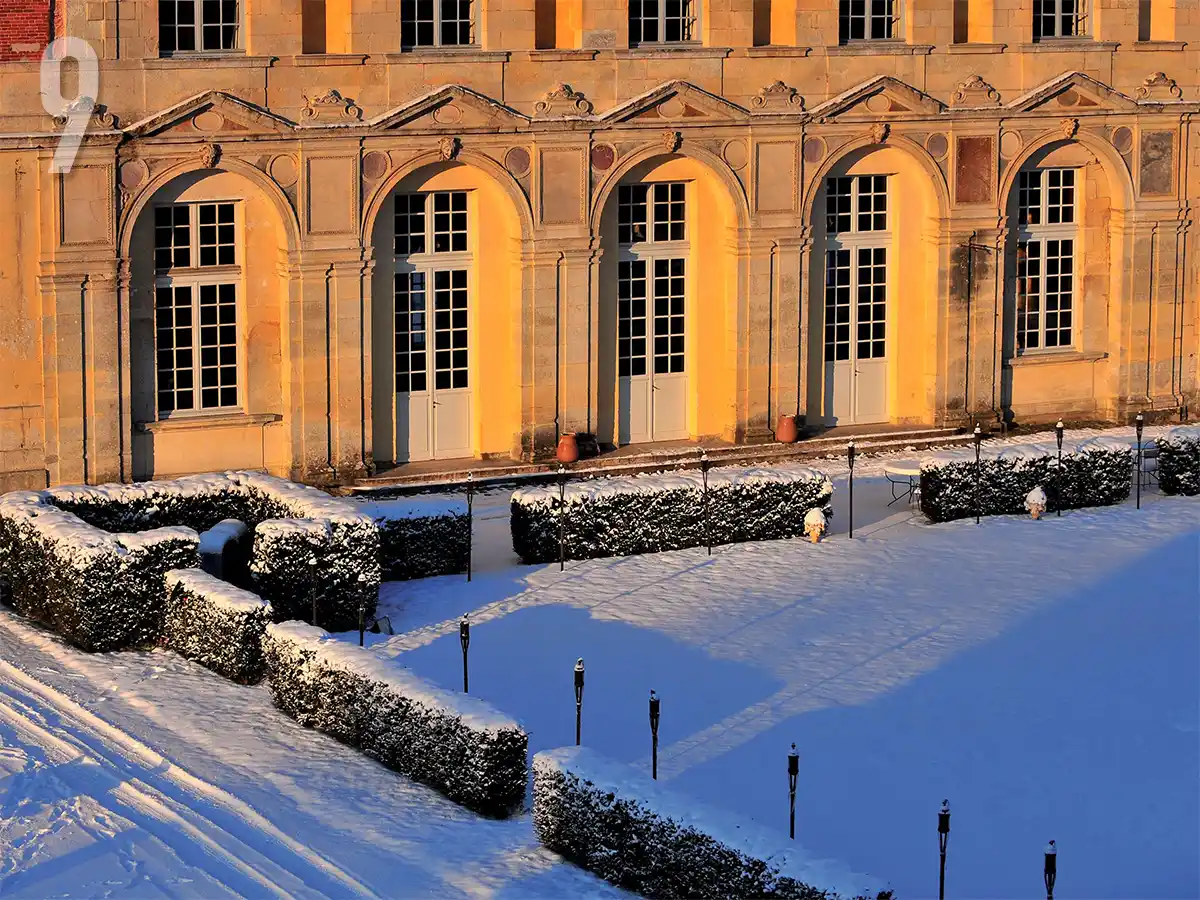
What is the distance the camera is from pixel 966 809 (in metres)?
19.9

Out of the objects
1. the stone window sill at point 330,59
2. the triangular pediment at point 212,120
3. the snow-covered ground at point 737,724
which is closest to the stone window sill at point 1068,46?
the snow-covered ground at point 737,724

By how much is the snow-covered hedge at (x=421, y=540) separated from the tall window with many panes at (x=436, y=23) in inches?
268

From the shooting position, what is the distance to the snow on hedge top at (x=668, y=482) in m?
27.4

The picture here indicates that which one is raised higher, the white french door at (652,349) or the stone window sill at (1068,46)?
the stone window sill at (1068,46)

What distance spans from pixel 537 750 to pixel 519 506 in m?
6.26

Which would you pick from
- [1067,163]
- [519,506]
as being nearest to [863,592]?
[519,506]

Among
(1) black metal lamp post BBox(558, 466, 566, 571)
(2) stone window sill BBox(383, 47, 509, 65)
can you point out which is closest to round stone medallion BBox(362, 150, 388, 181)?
(2) stone window sill BBox(383, 47, 509, 65)

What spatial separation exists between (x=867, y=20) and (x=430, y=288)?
713 centimetres

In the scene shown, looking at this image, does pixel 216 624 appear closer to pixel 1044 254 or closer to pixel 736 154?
pixel 736 154

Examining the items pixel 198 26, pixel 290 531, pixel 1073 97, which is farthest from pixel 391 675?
pixel 1073 97

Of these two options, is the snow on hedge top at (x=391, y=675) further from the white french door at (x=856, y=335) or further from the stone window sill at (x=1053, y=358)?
the stone window sill at (x=1053, y=358)

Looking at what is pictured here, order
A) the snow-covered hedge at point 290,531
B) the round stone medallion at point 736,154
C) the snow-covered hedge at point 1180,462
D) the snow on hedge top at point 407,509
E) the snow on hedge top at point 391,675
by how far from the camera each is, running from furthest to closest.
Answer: the round stone medallion at point 736,154, the snow-covered hedge at point 1180,462, the snow on hedge top at point 407,509, the snow-covered hedge at point 290,531, the snow on hedge top at point 391,675

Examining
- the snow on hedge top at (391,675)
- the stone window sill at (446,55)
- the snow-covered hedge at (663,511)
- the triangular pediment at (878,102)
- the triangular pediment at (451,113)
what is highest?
the stone window sill at (446,55)

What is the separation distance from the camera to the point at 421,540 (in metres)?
26.8
